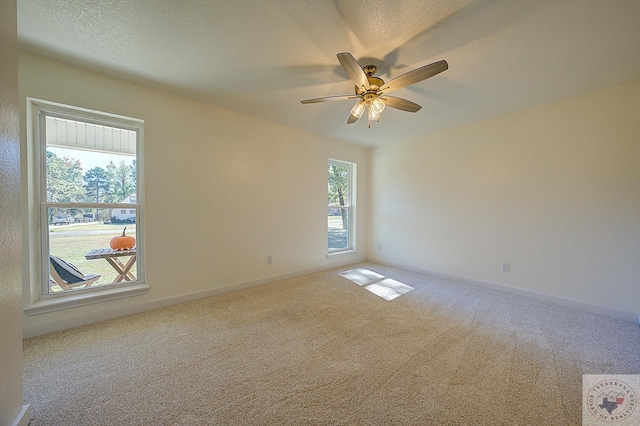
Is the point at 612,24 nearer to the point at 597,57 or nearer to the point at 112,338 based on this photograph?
the point at 597,57

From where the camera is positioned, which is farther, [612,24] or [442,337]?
[442,337]

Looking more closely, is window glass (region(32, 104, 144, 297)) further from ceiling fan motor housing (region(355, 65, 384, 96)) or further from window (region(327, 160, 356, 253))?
window (region(327, 160, 356, 253))

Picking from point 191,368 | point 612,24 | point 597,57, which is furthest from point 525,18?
point 191,368

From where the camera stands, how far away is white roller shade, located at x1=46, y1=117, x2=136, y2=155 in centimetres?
219

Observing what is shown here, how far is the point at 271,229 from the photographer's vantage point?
3.54m

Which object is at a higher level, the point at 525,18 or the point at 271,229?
the point at 525,18

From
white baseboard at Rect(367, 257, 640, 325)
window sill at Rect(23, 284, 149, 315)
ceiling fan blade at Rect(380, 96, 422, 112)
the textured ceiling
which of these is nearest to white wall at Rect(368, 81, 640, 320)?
white baseboard at Rect(367, 257, 640, 325)

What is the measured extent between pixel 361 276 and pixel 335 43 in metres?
3.16

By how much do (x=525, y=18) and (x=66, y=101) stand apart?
3722 millimetres

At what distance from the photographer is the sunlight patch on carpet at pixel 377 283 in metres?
3.09

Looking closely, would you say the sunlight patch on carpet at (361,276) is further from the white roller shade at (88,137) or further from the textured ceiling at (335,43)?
the white roller shade at (88,137)

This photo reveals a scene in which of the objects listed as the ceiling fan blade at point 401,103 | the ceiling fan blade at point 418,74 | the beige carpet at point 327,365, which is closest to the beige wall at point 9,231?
the beige carpet at point 327,365

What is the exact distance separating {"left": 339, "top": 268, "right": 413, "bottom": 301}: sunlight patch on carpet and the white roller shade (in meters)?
3.32

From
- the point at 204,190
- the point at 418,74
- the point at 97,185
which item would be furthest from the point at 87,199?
the point at 418,74
